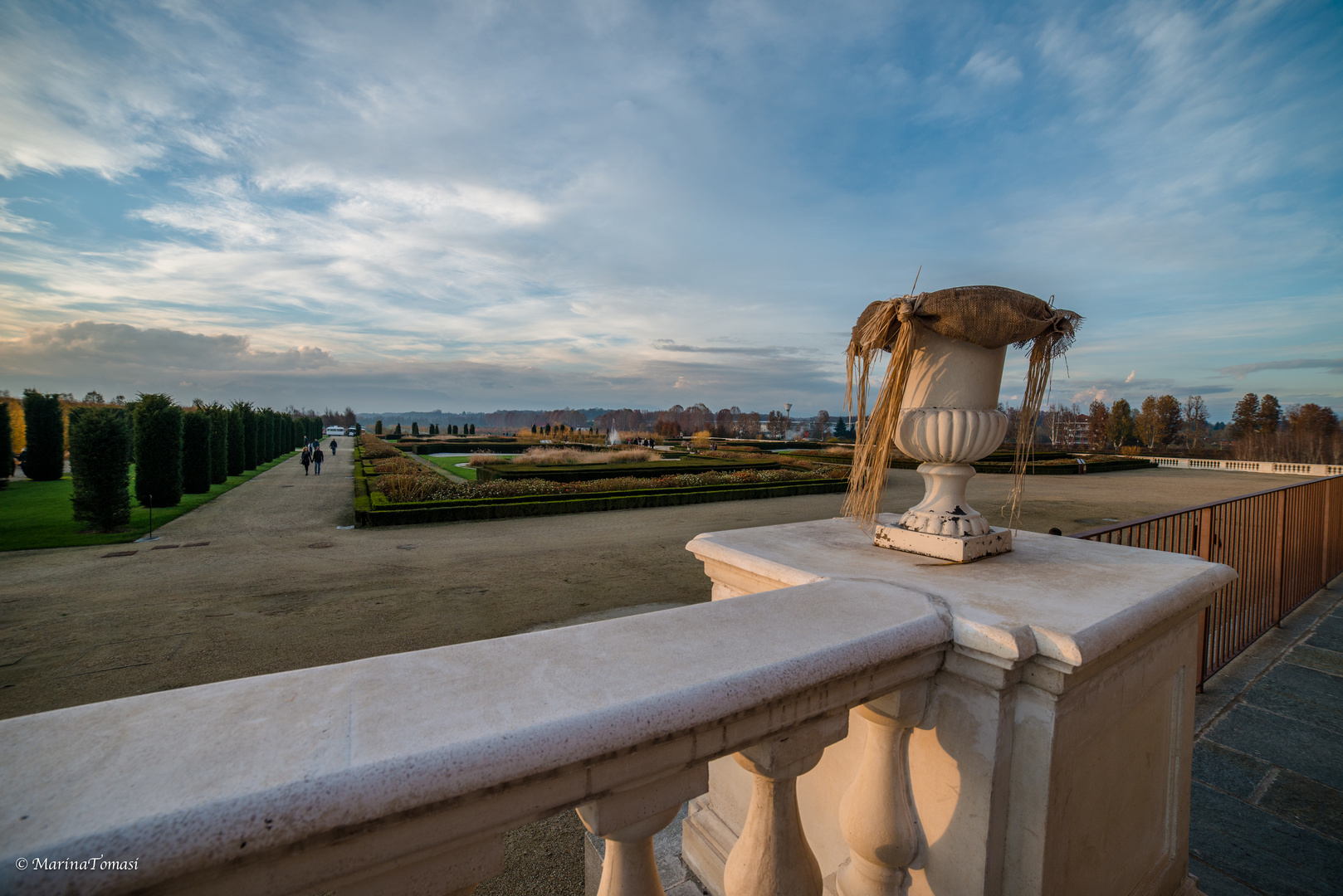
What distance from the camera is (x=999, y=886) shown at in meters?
1.41

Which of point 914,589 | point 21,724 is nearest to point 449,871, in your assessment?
point 21,724

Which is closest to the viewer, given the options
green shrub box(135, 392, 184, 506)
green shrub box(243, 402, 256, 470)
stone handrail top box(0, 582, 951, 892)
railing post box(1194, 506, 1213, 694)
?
stone handrail top box(0, 582, 951, 892)

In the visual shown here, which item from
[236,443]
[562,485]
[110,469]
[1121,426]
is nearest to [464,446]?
[236,443]

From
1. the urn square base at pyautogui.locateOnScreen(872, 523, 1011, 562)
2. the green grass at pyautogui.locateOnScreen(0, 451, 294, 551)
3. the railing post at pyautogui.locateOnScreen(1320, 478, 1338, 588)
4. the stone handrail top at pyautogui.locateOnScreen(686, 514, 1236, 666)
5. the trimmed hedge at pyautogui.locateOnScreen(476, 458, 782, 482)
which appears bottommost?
the green grass at pyautogui.locateOnScreen(0, 451, 294, 551)

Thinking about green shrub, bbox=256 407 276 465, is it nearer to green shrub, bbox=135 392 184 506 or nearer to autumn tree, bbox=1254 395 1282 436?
green shrub, bbox=135 392 184 506

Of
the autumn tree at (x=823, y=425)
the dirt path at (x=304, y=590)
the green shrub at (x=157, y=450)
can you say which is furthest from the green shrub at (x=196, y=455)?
the autumn tree at (x=823, y=425)

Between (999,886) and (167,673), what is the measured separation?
22.7 ft

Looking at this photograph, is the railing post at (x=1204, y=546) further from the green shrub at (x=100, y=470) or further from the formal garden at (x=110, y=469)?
→ the green shrub at (x=100, y=470)

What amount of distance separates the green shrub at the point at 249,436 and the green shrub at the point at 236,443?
6.22 ft

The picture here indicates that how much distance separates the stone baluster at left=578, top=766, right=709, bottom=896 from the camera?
0.96m

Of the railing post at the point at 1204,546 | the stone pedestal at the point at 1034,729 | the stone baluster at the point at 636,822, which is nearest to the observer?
the stone baluster at the point at 636,822

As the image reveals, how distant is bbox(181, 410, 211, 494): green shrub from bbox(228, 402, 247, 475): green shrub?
646 centimetres

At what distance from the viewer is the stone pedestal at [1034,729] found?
134cm

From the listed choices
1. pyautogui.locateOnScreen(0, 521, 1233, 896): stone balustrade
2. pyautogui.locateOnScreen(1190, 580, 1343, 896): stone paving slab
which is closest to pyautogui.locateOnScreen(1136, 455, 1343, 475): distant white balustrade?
pyautogui.locateOnScreen(1190, 580, 1343, 896): stone paving slab
